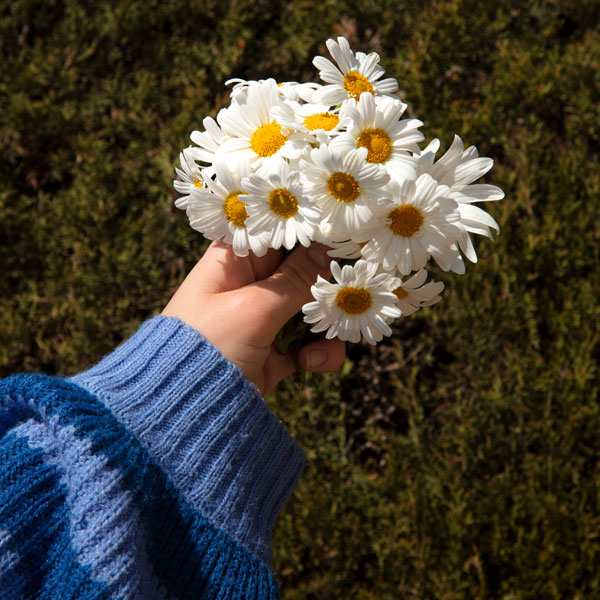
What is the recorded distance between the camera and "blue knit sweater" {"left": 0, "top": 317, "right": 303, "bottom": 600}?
1.04 m

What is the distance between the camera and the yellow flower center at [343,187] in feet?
3.31

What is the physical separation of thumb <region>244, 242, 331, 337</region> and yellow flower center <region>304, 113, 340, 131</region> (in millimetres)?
278

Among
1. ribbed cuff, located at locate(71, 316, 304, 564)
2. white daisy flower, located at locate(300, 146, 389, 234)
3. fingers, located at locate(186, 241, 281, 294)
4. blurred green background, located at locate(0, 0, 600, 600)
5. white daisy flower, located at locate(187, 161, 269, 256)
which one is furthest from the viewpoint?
blurred green background, located at locate(0, 0, 600, 600)

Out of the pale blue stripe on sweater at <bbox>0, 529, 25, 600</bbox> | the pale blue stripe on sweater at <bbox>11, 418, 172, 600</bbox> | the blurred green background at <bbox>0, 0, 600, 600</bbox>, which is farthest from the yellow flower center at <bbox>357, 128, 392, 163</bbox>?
the blurred green background at <bbox>0, 0, 600, 600</bbox>

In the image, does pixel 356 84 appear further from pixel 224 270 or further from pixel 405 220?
pixel 224 270

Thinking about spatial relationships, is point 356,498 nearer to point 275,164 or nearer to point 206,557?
point 206,557

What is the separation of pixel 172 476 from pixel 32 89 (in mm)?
2202

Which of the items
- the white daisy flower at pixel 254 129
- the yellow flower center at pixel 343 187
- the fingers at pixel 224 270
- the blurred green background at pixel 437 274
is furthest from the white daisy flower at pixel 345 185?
the blurred green background at pixel 437 274

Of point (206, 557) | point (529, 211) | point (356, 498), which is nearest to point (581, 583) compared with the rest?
point (356, 498)

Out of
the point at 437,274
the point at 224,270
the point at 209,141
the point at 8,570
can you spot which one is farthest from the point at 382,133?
the point at 437,274

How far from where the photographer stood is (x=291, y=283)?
50.7 inches

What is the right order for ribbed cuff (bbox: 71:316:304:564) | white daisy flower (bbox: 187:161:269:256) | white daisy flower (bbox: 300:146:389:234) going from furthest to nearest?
ribbed cuff (bbox: 71:316:304:564) < white daisy flower (bbox: 187:161:269:256) < white daisy flower (bbox: 300:146:389:234)

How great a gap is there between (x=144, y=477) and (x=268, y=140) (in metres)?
0.66

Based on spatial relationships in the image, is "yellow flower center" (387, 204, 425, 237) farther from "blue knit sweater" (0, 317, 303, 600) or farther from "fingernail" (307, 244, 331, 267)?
"blue knit sweater" (0, 317, 303, 600)
